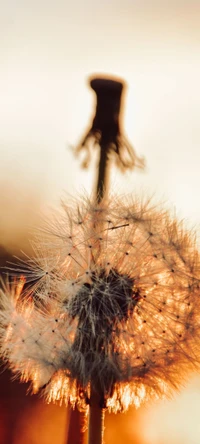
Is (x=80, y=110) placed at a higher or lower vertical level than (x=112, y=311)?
higher

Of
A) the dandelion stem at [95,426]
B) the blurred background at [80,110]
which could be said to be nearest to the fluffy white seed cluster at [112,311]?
the dandelion stem at [95,426]

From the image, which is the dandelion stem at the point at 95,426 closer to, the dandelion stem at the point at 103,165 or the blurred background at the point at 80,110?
the blurred background at the point at 80,110

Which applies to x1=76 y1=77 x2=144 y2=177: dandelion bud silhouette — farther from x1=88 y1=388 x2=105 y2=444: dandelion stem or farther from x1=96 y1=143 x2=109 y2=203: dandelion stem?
x1=88 y1=388 x2=105 y2=444: dandelion stem

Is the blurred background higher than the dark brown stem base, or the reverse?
the blurred background

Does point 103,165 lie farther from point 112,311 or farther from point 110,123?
point 112,311

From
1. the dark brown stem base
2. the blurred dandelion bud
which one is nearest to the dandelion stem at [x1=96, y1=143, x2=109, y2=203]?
the blurred dandelion bud

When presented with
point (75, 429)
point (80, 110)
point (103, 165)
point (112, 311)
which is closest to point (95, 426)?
point (112, 311)
